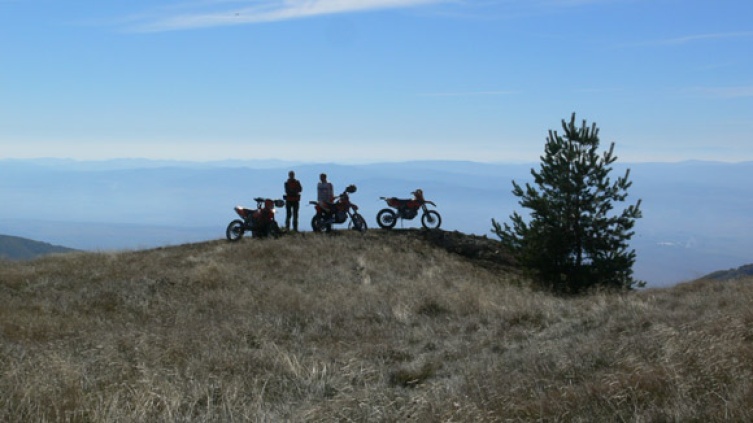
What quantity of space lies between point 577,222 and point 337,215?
959 centimetres

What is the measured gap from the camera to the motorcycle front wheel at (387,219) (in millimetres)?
25283

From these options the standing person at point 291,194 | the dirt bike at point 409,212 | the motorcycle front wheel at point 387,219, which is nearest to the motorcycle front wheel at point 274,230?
the standing person at point 291,194

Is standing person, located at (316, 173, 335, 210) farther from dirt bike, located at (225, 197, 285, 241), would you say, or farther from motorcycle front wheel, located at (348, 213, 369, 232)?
dirt bike, located at (225, 197, 285, 241)

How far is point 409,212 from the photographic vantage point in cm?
2441

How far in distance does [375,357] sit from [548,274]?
11.5 meters

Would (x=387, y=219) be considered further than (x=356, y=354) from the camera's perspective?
Yes

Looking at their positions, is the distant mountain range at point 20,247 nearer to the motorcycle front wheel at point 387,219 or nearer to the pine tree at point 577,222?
the motorcycle front wheel at point 387,219

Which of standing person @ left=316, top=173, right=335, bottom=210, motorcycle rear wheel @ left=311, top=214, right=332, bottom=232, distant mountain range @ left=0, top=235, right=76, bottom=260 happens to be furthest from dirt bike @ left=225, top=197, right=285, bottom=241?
distant mountain range @ left=0, top=235, right=76, bottom=260

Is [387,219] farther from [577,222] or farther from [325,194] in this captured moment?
[577,222]

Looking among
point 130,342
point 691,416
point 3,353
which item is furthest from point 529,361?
point 3,353

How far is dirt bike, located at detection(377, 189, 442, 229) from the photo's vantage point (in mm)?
24375

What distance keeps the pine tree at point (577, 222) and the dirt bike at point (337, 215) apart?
7912mm

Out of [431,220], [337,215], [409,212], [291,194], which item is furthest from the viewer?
[431,220]

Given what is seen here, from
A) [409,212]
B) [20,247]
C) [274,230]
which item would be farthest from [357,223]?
[20,247]
